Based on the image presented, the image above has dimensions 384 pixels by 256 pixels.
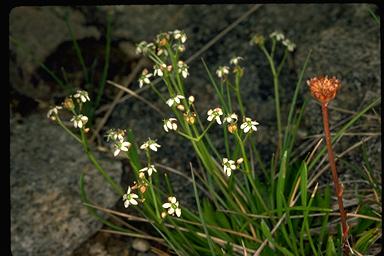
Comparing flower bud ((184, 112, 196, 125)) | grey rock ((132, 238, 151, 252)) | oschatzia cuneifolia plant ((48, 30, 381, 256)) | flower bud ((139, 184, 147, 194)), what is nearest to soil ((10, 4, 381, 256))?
grey rock ((132, 238, 151, 252))

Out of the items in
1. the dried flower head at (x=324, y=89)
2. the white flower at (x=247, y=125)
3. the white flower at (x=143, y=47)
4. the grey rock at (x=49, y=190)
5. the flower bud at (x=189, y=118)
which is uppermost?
the white flower at (x=143, y=47)

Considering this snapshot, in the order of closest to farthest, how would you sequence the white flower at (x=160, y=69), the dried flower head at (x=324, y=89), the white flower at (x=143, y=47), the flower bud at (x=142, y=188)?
the dried flower head at (x=324, y=89) < the flower bud at (x=142, y=188) < the white flower at (x=160, y=69) < the white flower at (x=143, y=47)

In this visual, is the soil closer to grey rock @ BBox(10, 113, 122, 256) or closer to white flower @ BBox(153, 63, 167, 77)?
grey rock @ BBox(10, 113, 122, 256)

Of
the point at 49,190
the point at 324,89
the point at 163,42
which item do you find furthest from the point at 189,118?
the point at 49,190

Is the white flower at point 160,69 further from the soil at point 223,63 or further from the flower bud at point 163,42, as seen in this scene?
the soil at point 223,63

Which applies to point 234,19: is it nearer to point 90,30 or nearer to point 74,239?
point 90,30

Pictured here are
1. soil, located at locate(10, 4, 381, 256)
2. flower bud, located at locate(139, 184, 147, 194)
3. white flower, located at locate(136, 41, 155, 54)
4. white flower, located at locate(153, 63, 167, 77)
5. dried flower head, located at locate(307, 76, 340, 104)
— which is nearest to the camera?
dried flower head, located at locate(307, 76, 340, 104)

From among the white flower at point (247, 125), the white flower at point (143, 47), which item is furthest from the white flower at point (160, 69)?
the white flower at point (247, 125)

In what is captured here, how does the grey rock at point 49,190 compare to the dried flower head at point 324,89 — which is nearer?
the dried flower head at point 324,89

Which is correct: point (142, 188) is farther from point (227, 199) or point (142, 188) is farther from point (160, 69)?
point (227, 199)
